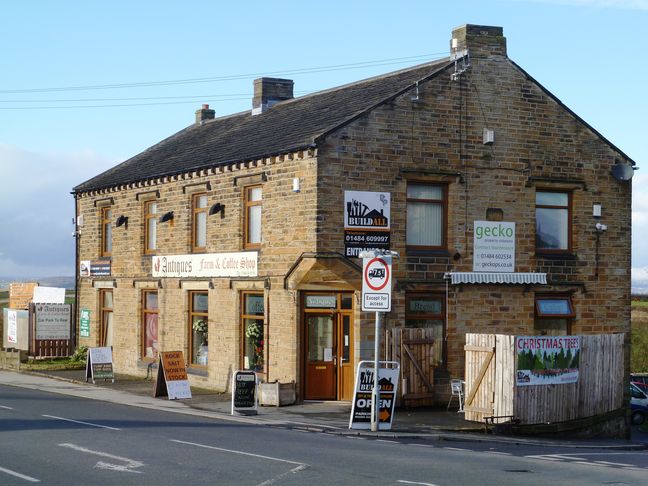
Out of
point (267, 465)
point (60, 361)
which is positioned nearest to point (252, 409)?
point (267, 465)

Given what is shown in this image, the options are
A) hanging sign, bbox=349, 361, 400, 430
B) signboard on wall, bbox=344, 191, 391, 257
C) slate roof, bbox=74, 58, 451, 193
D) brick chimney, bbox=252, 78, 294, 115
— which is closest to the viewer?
hanging sign, bbox=349, 361, 400, 430

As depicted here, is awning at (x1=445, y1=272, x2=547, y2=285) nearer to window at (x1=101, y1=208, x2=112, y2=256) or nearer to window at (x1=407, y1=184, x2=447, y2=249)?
window at (x1=407, y1=184, x2=447, y2=249)

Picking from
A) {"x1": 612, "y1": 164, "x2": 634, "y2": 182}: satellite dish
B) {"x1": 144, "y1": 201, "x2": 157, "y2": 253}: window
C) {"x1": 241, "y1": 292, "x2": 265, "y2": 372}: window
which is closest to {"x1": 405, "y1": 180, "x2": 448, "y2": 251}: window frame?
{"x1": 241, "y1": 292, "x2": 265, "y2": 372}: window

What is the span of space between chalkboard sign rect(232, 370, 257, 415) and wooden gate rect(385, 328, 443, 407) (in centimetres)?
359

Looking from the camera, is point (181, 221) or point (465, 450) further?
point (181, 221)

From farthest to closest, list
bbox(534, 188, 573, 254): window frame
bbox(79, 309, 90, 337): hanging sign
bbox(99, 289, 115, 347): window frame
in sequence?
1. bbox(79, 309, 90, 337): hanging sign
2. bbox(99, 289, 115, 347): window frame
3. bbox(534, 188, 573, 254): window frame

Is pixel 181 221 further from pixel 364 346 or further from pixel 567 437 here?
pixel 567 437

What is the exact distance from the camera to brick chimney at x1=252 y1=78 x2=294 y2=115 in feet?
110

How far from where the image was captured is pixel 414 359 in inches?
992

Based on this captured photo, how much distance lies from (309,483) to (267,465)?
1.63m

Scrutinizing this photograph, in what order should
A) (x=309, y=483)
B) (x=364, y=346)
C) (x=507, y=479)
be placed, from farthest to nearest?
(x=364, y=346) < (x=507, y=479) < (x=309, y=483)

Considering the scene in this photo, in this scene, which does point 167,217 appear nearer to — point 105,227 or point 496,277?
point 105,227

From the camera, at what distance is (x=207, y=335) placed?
2958 centimetres

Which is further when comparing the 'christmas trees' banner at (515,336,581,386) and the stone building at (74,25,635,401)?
the stone building at (74,25,635,401)
